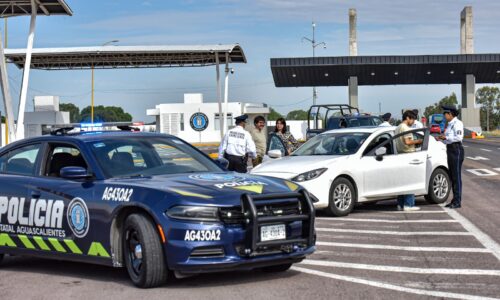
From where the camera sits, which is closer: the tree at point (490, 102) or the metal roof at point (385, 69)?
the metal roof at point (385, 69)

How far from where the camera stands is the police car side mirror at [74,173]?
301 inches

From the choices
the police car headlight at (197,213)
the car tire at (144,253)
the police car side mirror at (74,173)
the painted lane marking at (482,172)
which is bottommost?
the car tire at (144,253)

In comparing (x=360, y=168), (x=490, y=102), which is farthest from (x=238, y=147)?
(x=490, y=102)

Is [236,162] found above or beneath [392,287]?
above

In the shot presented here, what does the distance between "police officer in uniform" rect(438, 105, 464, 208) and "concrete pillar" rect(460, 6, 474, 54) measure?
236 ft

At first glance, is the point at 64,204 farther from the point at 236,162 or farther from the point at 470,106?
A: the point at 470,106

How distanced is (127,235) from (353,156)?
681 centimetres

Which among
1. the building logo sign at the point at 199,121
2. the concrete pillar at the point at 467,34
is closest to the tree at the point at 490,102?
the concrete pillar at the point at 467,34

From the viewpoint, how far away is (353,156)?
13422 mm

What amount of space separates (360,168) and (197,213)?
22.8 ft

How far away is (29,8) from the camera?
35125mm

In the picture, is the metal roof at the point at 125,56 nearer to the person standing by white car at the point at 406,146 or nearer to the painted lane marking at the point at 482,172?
the painted lane marking at the point at 482,172

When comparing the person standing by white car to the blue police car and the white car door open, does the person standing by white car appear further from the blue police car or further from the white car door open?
the blue police car

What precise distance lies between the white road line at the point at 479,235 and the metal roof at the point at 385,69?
54191 millimetres
